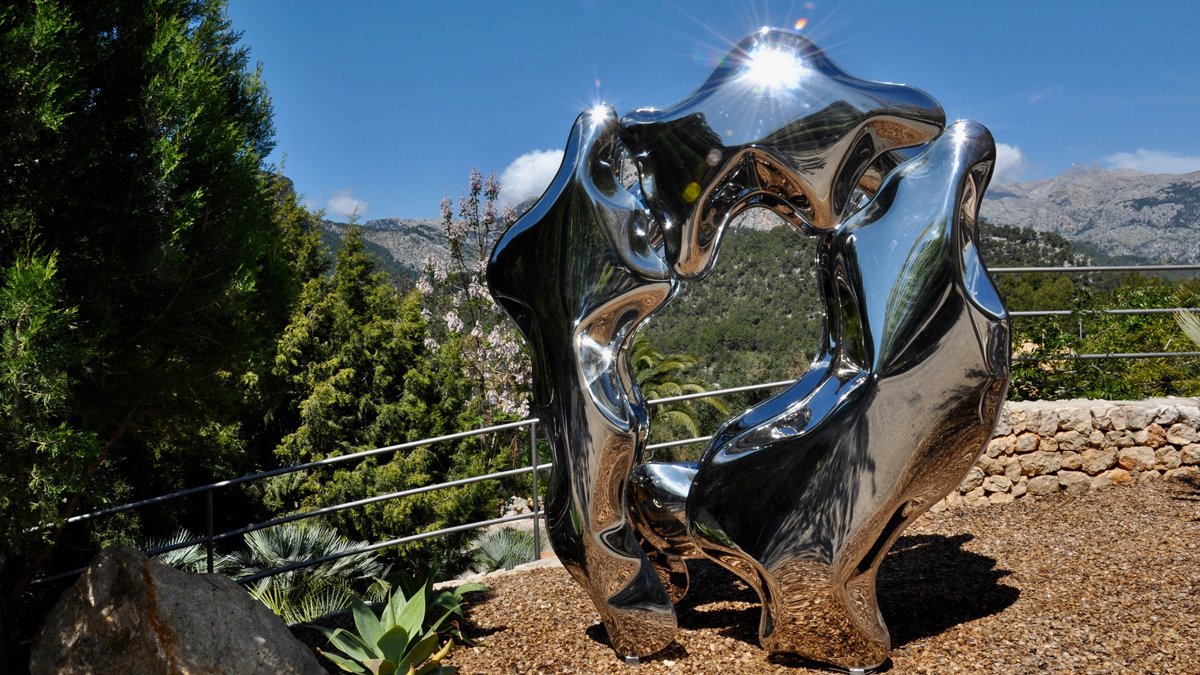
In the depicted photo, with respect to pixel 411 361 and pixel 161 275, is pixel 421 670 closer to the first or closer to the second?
pixel 161 275

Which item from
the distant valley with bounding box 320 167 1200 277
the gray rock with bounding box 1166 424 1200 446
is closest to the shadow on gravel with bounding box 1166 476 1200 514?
the gray rock with bounding box 1166 424 1200 446

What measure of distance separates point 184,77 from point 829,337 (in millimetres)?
3046

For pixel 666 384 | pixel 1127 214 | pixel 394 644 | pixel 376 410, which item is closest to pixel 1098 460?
pixel 394 644

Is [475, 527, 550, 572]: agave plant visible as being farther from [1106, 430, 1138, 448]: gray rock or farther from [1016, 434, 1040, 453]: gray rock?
[1106, 430, 1138, 448]: gray rock

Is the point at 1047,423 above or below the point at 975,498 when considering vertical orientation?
above

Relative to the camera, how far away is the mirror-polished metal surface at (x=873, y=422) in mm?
2949

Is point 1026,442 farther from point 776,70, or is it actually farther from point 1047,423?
point 776,70

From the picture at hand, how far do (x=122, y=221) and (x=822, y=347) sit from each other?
308 centimetres

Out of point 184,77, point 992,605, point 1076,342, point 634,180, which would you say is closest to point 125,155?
point 184,77

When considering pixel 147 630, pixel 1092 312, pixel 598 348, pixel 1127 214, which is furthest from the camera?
pixel 1127 214

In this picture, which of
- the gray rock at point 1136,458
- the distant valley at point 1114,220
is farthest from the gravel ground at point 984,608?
the distant valley at point 1114,220

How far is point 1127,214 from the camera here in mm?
155250

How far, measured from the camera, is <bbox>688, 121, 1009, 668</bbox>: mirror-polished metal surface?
9.68ft

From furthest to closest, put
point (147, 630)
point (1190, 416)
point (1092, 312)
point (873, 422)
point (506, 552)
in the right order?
point (506, 552), point (1092, 312), point (1190, 416), point (873, 422), point (147, 630)
